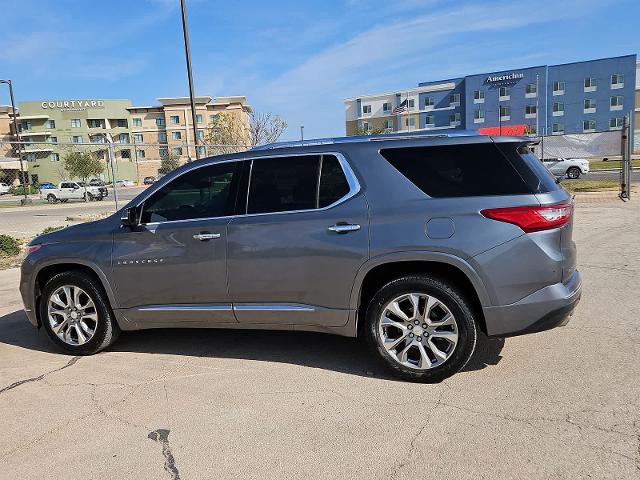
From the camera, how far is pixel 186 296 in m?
4.34

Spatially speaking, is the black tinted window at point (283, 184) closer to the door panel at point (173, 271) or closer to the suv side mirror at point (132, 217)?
the door panel at point (173, 271)

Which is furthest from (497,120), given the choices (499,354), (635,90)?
(499,354)

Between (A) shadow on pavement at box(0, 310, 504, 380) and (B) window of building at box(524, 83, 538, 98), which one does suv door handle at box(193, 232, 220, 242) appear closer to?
(A) shadow on pavement at box(0, 310, 504, 380)

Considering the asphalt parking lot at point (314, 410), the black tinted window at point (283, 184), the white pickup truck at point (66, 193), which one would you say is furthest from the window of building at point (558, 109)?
the black tinted window at point (283, 184)

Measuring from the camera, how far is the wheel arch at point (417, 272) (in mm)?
3596

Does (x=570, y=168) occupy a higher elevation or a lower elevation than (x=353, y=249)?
higher

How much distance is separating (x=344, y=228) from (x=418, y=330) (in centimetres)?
93

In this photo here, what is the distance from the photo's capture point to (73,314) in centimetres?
473

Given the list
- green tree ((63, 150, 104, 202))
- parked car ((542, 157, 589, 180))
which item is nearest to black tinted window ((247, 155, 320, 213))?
parked car ((542, 157, 589, 180))

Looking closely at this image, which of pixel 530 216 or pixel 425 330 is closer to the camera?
pixel 530 216

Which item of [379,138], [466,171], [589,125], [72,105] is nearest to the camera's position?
[466,171]

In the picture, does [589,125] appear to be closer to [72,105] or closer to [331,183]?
[331,183]

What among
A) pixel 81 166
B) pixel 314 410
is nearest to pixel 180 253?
pixel 314 410

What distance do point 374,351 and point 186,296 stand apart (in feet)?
5.41
